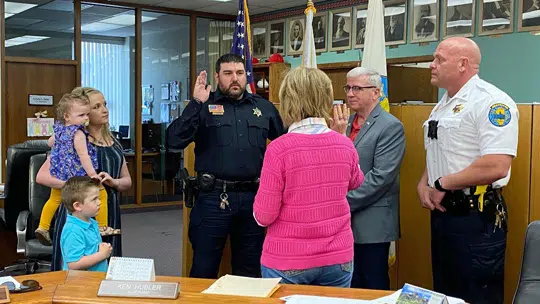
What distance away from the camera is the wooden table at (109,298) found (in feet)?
5.90

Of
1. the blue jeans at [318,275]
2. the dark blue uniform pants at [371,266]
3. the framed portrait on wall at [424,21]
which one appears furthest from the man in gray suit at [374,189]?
the framed portrait on wall at [424,21]

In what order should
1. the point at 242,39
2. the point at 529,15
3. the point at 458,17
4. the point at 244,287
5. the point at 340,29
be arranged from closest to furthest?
the point at 244,287 < the point at 242,39 < the point at 529,15 < the point at 458,17 < the point at 340,29

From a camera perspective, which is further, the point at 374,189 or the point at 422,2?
the point at 422,2

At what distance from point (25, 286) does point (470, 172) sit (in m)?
1.86

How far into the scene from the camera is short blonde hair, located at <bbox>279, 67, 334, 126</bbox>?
7.14 ft

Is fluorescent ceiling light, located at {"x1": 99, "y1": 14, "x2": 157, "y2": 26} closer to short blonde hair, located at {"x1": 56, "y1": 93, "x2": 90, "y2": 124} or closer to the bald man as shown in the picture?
short blonde hair, located at {"x1": 56, "y1": 93, "x2": 90, "y2": 124}

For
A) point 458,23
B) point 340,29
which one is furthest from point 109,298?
point 340,29

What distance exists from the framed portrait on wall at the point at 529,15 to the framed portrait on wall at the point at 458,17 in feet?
1.81

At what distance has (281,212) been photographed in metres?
2.17

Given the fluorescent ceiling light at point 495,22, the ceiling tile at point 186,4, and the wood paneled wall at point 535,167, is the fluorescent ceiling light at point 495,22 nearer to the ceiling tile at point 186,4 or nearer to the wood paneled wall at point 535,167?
the wood paneled wall at point 535,167

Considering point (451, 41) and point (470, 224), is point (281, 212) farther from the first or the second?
point (451, 41)

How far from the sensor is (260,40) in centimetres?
934

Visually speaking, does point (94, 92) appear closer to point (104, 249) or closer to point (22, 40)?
point (104, 249)

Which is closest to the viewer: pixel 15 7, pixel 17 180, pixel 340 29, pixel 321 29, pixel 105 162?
pixel 105 162
